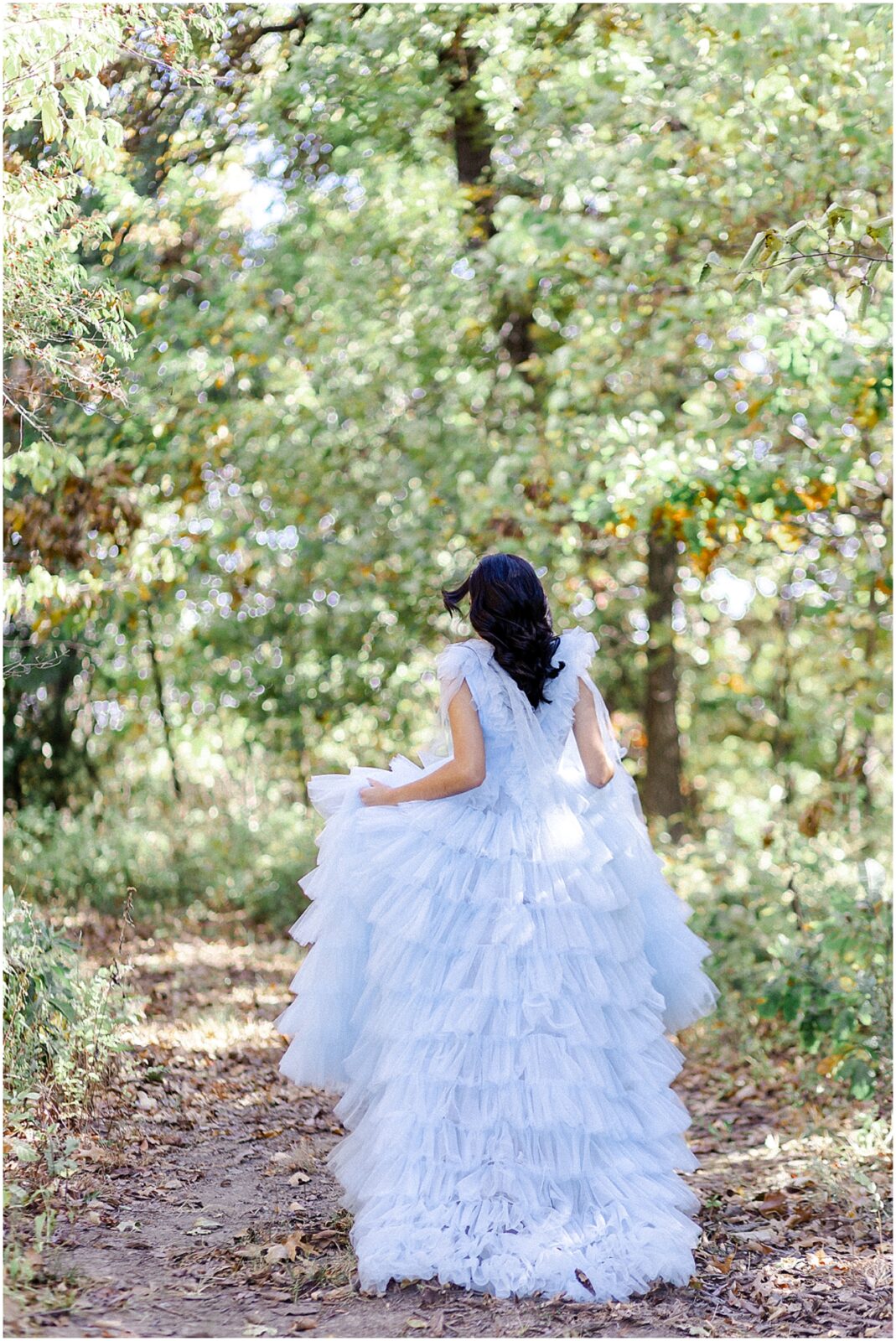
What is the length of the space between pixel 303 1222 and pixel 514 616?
1.93 metres

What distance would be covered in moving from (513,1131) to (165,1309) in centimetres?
98

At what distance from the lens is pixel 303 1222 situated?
12.0ft

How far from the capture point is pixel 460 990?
130 inches

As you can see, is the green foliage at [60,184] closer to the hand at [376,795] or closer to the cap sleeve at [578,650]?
the hand at [376,795]

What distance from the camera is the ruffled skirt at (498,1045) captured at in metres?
3.14

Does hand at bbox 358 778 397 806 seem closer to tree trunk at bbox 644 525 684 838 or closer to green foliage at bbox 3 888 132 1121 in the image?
green foliage at bbox 3 888 132 1121

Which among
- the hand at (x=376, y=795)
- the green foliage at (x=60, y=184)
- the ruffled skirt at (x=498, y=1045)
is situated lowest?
the ruffled skirt at (x=498, y=1045)

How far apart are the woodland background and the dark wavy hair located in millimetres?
1459

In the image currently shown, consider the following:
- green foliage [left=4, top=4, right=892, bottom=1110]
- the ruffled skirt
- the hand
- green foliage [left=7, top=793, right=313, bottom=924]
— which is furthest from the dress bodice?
green foliage [left=7, top=793, right=313, bottom=924]

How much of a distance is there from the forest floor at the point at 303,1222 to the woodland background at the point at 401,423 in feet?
0.41

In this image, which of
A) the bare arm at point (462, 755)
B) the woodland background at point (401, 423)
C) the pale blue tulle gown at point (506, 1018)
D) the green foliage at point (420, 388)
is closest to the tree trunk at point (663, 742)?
the woodland background at point (401, 423)

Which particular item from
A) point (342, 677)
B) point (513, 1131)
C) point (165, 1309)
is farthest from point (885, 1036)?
point (342, 677)

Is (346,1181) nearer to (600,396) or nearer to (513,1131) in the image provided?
(513,1131)

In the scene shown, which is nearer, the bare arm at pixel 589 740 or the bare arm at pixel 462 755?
the bare arm at pixel 462 755
